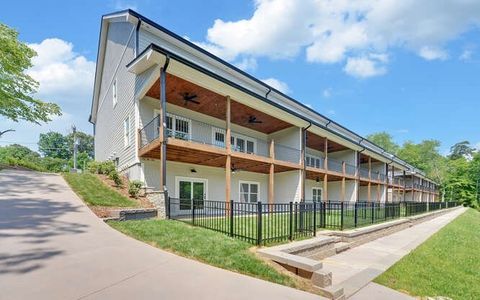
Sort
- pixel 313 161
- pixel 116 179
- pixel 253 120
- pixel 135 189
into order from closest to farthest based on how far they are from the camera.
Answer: pixel 135 189, pixel 116 179, pixel 253 120, pixel 313 161

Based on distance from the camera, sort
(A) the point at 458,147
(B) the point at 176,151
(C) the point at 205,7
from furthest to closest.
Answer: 1. (A) the point at 458,147
2. (C) the point at 205,7
3. (B) the point at 176,151

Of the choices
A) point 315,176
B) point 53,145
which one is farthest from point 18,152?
point 315,176

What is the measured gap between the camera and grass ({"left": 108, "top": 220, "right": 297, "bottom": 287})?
5.05m

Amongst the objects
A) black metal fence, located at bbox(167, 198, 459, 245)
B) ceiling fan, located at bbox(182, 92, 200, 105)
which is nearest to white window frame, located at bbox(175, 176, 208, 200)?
black metal fence, located at bbox(167, 198, 459, 245)

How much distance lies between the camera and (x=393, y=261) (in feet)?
24.4

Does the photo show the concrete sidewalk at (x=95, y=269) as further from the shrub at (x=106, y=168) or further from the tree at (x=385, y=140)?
the tree at (x=385, y=140)

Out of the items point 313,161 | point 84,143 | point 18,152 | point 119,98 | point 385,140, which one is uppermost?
point 385,140

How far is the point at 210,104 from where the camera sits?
14.3 meters

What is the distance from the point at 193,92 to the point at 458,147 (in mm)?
115126

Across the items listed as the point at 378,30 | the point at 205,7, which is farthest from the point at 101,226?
the point at 378,30

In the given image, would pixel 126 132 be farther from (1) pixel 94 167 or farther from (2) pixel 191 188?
(2) pixel 191 188

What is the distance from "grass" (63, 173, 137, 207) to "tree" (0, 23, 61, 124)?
33.7 ft

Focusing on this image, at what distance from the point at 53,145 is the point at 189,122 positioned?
6753cm

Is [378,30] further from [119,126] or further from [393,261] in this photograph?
[119,126]
